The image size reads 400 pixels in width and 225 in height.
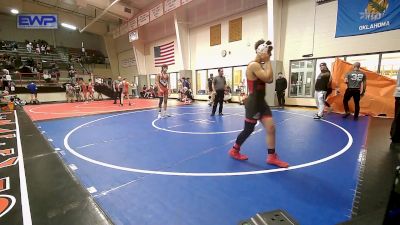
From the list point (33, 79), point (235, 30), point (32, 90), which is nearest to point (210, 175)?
point (235, 30)

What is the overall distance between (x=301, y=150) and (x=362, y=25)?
27.0ft

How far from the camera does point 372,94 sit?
7934 mm

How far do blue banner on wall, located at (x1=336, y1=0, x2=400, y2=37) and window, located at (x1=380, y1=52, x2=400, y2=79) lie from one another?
1.13 m

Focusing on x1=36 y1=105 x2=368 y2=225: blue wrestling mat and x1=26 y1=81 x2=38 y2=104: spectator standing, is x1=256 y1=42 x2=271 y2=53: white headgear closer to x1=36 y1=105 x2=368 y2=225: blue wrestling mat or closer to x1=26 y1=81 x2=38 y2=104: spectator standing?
x1=36 y1=105 x2=368 y2=225: blue wrestling mat

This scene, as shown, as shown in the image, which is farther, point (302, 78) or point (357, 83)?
point (302, 78)

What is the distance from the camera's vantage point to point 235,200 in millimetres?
2402

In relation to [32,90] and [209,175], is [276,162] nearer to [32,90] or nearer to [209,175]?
[209,175]

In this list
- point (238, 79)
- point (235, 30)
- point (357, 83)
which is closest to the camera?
point (357, 83)

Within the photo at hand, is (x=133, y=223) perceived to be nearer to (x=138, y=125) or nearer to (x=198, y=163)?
(x=198, y=163)

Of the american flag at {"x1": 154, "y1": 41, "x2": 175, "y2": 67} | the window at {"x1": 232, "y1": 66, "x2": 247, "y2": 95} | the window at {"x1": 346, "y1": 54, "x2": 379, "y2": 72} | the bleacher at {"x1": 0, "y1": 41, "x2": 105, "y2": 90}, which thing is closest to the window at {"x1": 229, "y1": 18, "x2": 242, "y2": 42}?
the window at {"x1": 232, "y1": 66, "x2": 247, "y2": 95}

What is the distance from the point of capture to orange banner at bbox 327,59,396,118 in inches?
301

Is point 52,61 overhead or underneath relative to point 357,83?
overhead

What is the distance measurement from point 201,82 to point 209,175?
15094 mm

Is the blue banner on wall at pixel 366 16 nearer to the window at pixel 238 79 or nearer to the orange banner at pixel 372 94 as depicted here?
the orange banner at pixel 372 94
